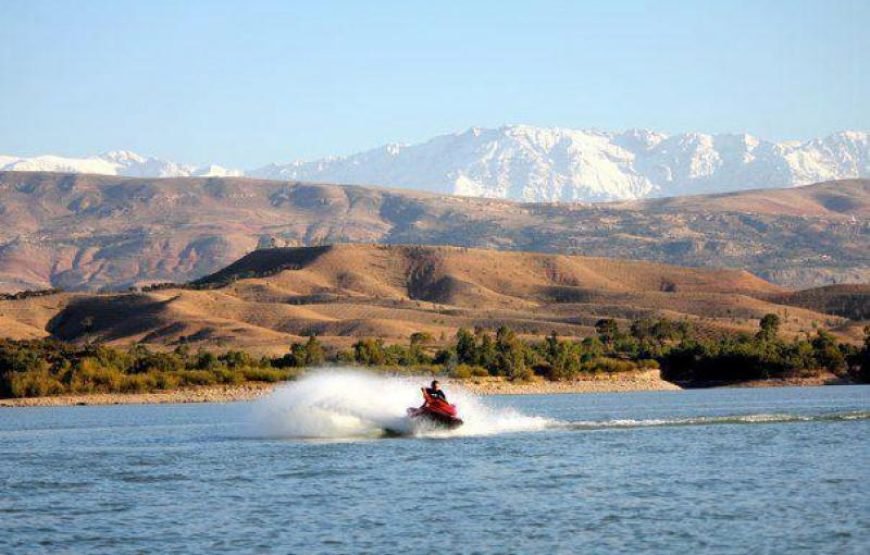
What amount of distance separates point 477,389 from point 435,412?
6106cm

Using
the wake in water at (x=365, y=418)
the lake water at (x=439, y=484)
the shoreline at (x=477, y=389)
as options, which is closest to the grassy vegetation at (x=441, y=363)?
the shoreline at (x=477, y=389)

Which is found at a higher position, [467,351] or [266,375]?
[467,351]

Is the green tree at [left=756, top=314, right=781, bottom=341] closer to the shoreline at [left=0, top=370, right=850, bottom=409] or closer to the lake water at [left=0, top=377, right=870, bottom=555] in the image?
the shoreline at [left=0, top=370, right=850, bottom=409]

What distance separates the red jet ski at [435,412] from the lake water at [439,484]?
76 centimetres

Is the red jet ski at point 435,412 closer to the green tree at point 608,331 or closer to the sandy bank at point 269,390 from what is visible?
the sandy bank at point 269,390

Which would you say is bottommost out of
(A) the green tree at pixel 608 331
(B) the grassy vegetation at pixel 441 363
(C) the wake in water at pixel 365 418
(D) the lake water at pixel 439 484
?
(D) the lake water at pixel 439 484

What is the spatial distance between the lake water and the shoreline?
130ft

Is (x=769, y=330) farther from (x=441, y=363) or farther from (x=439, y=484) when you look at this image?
(x=439, y=484)

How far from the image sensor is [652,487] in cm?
4544

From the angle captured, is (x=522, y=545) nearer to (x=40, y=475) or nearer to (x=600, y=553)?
(x=600, y=553)

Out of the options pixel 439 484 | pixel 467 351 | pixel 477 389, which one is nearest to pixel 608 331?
pixel 467 351

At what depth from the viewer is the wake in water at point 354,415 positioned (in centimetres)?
6656

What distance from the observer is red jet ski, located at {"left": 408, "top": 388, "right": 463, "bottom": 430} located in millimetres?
63812

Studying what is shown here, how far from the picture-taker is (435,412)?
210 feet
